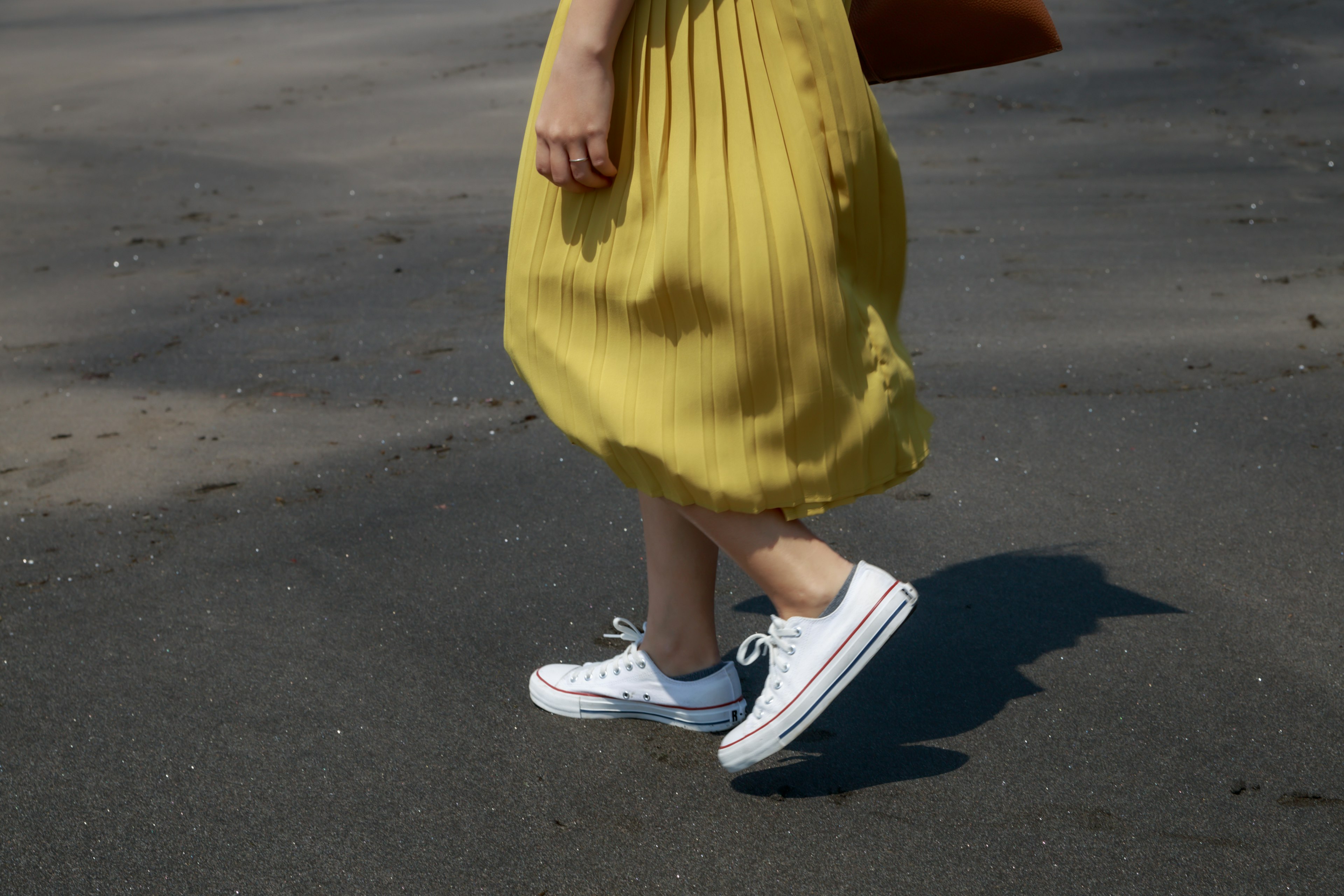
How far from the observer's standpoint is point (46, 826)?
1642mm

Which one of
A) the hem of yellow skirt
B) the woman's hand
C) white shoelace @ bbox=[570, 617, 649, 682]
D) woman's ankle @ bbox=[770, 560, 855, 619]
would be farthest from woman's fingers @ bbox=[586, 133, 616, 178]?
white shoelace @ bbox=[570, 617, 649, 682]

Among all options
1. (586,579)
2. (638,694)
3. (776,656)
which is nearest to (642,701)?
(638,694)

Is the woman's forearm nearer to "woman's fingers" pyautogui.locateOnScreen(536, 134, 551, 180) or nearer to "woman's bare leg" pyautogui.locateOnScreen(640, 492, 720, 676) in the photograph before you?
"woman's fingers" pyautogui.locateOnScreen(536, 134, 551, 180)

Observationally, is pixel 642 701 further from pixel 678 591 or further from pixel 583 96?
pixel 583 96

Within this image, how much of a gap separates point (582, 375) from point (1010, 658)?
3.17 feet

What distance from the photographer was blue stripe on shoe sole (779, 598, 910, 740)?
1.53 metres

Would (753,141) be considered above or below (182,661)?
above

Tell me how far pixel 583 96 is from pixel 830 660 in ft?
2.60

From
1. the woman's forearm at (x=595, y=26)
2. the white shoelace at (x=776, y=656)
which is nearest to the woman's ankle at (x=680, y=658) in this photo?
the white shoelace at (x=776, y=656)

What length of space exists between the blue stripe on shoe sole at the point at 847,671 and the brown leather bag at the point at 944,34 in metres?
0.75

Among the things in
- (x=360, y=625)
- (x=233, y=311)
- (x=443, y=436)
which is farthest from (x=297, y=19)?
(x=360, y=625)

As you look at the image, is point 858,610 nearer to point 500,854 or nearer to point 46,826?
point 500,854

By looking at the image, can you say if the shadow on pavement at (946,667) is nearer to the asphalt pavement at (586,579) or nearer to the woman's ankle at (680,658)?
the asphalt pavement at (586,579)

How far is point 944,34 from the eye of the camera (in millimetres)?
1644
